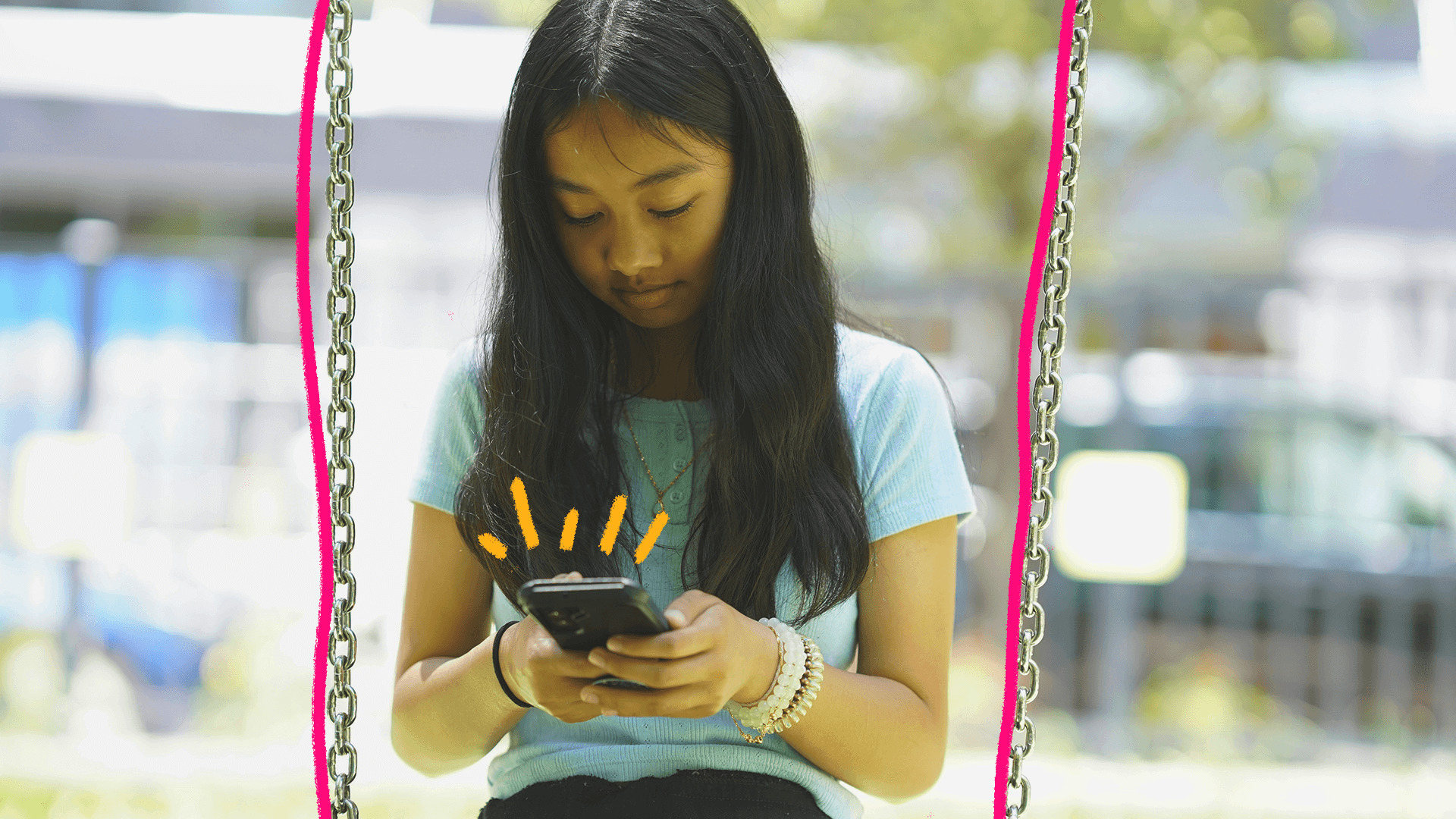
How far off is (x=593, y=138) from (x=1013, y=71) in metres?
3.51

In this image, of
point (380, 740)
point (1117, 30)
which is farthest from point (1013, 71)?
point (380, 740)

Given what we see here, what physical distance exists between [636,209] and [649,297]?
118 millimetres

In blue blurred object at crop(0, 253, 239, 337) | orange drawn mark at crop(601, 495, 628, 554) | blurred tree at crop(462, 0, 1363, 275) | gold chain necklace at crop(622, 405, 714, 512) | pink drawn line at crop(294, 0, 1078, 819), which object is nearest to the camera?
orange drawn mark at crop(601, 495, 628, 554)

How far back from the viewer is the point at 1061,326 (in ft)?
4.56

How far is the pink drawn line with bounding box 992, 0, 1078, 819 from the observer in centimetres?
138

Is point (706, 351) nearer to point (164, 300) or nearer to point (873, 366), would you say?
point (873, 366)

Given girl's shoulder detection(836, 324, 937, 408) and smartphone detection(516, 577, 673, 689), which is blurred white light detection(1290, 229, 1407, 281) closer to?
girl's shoulder detection(836, 324, 937, 408)

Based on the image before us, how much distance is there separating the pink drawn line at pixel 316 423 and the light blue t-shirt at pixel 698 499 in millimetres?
163

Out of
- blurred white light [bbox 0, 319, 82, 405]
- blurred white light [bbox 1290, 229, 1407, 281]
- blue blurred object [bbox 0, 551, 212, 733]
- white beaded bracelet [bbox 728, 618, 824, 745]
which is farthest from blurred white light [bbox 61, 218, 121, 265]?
blurred white light [bbox 1290, 229, 1407, 281]

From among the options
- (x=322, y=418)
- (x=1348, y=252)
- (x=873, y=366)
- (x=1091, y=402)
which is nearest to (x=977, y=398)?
(x=1091, y=402)

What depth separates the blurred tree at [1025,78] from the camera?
4.33m

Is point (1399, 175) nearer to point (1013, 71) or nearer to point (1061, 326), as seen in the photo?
point (1013, 71)

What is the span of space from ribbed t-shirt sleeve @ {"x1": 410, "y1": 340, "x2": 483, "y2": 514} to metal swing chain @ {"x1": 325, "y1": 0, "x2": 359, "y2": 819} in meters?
0.15

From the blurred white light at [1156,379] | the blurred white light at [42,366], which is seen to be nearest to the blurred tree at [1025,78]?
the blurred white light at [1156,379]
